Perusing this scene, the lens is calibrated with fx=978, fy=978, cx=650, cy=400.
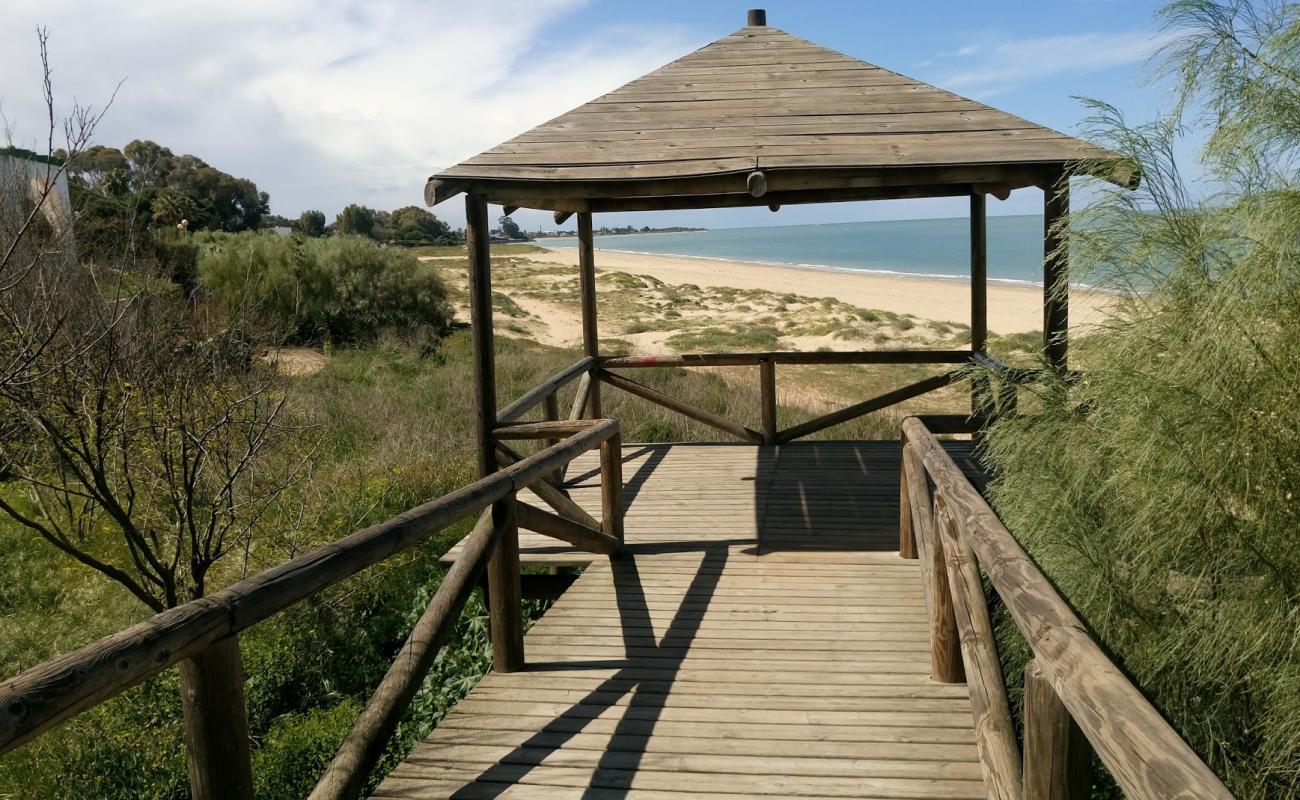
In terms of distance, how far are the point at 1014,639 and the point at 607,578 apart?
2.44 meters

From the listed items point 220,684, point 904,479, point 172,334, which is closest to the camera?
point 220,684

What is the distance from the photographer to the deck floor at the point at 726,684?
129 inches

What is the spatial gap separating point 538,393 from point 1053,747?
17.2 ft

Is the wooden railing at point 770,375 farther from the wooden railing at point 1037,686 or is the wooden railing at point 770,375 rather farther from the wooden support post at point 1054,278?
the wooden railing at point 1037,686

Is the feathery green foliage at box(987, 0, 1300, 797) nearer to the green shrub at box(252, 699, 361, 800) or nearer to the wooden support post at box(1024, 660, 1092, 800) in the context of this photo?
the wooden support post at box(1024, 660, 1092, 800)

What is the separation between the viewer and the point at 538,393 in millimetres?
6984

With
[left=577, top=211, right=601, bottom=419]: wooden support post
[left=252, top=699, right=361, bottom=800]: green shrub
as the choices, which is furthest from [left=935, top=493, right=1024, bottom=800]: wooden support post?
[left=577, top=211, right=601, bottom=419]: wooden support post

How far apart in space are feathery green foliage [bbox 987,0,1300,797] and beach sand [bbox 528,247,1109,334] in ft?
64.9

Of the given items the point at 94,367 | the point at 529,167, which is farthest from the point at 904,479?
the point at 94,367

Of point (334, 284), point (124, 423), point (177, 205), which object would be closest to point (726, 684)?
point (124, 423)

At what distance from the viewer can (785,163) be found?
5789 mm

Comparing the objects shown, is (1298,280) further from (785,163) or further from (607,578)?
(607,578)

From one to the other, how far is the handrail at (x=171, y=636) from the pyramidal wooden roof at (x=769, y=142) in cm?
316

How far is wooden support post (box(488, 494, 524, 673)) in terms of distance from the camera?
4.14 m
